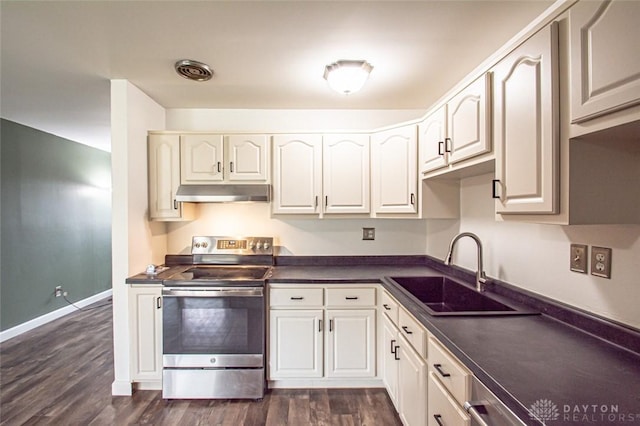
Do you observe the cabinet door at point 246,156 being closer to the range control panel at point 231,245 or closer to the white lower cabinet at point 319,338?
the range control panel at point 231,245

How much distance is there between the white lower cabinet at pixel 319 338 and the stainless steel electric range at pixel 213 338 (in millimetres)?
130

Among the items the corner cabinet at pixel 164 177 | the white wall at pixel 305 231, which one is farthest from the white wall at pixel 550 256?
the corner cabinet at pixel 164 177

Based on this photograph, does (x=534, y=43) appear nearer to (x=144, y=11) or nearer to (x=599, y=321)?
(x=599, y=321)

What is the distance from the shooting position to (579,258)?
124 centimetres

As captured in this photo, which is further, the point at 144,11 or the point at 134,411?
the point at 134,411

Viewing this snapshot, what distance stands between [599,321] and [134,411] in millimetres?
2739

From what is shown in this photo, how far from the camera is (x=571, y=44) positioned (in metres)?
0.93

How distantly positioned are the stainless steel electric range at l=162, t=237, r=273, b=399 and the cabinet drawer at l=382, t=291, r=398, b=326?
898 millimetres

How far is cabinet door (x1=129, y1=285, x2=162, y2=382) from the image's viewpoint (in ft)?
7.00

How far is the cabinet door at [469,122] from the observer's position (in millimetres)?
1339

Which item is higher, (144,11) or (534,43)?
(144,11)

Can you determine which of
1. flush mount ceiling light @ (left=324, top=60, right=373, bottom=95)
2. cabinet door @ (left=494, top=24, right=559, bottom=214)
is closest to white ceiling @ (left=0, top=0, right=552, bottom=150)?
flush mount ceiling light @ (left=324, top=60, right=373, bottom=95)

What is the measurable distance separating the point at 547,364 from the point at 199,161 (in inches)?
98.9

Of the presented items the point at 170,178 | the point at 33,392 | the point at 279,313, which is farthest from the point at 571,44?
the point at 33,392
